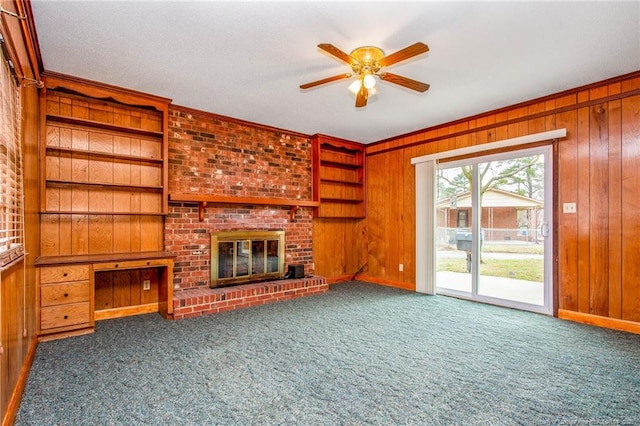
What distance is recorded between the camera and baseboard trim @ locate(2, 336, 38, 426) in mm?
1723

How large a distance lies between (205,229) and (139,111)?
157 centimetres

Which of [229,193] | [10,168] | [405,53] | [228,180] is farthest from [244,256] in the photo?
[405,53]

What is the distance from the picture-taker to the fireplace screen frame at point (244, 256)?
4.27m

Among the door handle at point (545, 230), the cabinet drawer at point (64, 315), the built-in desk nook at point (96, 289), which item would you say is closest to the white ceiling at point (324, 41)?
the door handle at point (545, 230)

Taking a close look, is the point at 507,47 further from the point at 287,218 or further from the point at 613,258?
the point at 287,218

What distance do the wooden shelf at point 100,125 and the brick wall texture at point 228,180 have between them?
0.97ft

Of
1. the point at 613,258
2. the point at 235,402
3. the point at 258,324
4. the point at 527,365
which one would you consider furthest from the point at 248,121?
the point at 613,258

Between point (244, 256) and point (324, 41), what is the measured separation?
2930 millimetres

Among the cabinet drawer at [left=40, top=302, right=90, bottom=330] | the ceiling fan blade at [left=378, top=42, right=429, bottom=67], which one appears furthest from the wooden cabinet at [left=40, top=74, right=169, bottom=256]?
the ceiling fan blade at [left=378, top=42, right=429, bottom=67]

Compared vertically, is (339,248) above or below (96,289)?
above

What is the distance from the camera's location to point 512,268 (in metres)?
4.12

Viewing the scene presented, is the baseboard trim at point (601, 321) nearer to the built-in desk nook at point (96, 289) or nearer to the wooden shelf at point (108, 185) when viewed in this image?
the built-in desk nook at point (96, 289)

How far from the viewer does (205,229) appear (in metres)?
4.25

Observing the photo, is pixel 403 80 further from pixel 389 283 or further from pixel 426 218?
pixel 389 283
